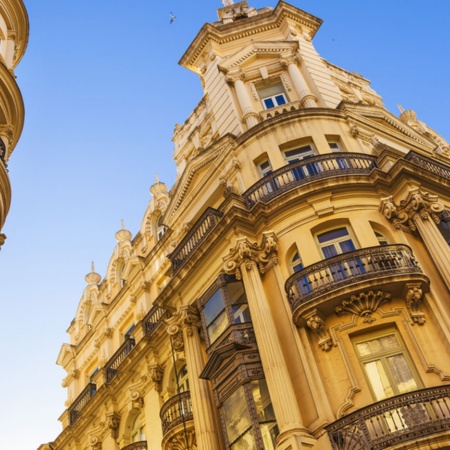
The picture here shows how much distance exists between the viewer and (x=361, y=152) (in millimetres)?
23531

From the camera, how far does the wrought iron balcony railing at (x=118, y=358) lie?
2838 cm

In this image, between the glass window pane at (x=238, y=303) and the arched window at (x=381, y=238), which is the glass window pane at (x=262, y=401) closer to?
the glass window pane at (x=238, y=303)

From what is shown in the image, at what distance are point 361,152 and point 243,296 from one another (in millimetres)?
7255

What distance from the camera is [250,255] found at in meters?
20.3

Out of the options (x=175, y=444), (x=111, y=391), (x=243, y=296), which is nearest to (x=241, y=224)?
(x=243, y=296)

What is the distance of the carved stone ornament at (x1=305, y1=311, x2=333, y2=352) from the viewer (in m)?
17.7

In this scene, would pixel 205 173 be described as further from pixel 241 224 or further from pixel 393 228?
pixel 393 228

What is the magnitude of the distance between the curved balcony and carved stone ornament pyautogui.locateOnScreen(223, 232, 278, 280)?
1711mm

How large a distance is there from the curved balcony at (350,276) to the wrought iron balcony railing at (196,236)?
4.55m

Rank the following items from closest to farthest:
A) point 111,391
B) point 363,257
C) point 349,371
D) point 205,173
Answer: point 349,371 → point 363,257 → point 205,173 → point 111,391

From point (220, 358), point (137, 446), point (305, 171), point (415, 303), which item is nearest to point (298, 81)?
point (305, 171)

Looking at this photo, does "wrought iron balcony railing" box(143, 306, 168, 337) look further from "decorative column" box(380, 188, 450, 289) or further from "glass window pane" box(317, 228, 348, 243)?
"decorative column" box(380, 188, 450, 289)

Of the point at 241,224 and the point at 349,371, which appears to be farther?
the point at 241,224

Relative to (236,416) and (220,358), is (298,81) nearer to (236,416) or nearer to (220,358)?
(220,358)
